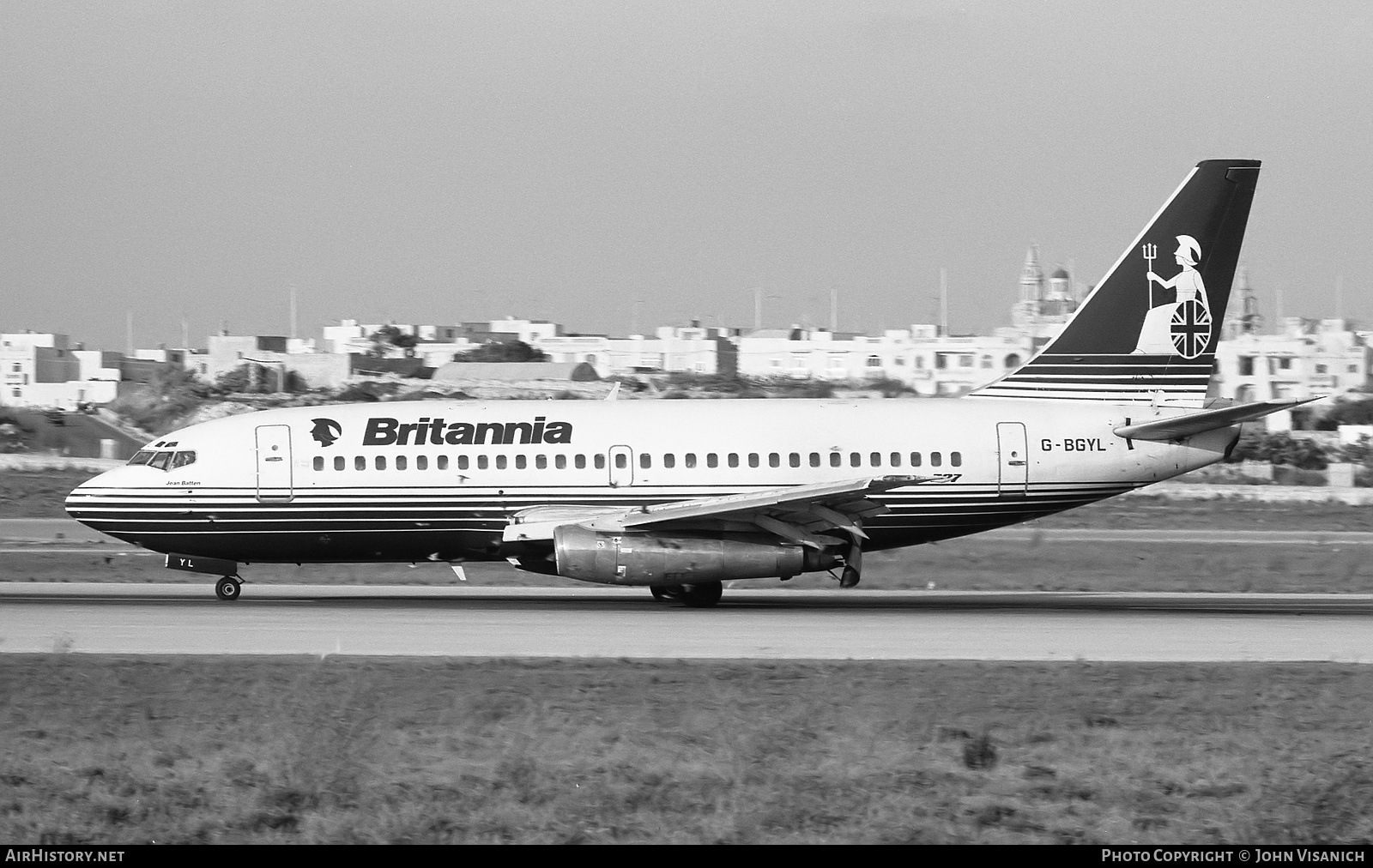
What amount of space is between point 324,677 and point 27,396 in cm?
12134

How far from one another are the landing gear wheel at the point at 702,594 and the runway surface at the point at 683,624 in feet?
1.25

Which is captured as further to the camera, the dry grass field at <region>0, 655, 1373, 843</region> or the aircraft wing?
the aircraft wing

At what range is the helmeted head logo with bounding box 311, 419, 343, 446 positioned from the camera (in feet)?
86.0

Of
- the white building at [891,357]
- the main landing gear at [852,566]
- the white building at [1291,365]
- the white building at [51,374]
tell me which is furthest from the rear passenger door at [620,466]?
the white building at [1291,365]

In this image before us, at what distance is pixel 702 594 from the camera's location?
25938 millimetres

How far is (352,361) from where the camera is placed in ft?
368

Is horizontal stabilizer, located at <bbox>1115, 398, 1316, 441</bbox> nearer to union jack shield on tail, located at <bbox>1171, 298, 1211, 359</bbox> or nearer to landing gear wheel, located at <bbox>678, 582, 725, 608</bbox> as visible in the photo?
union jack shield on tail, located at <bbox>1171, 298, 1211, 359</bbox>

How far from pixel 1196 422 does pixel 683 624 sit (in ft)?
32.8

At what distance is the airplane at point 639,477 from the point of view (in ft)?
82.9

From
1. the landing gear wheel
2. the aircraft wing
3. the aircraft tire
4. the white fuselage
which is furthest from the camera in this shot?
the landing gear wheel

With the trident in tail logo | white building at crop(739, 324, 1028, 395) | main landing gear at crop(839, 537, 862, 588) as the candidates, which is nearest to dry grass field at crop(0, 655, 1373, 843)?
main landing gear at crop(839, 537, 862, 588)

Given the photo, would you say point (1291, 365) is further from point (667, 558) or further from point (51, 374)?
point (667, 558)

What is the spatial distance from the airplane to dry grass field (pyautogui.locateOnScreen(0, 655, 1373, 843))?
24.9 feet

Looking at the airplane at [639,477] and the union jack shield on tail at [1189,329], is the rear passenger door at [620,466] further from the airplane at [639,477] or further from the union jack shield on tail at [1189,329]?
the union jack shield on tail at [1189,329]
